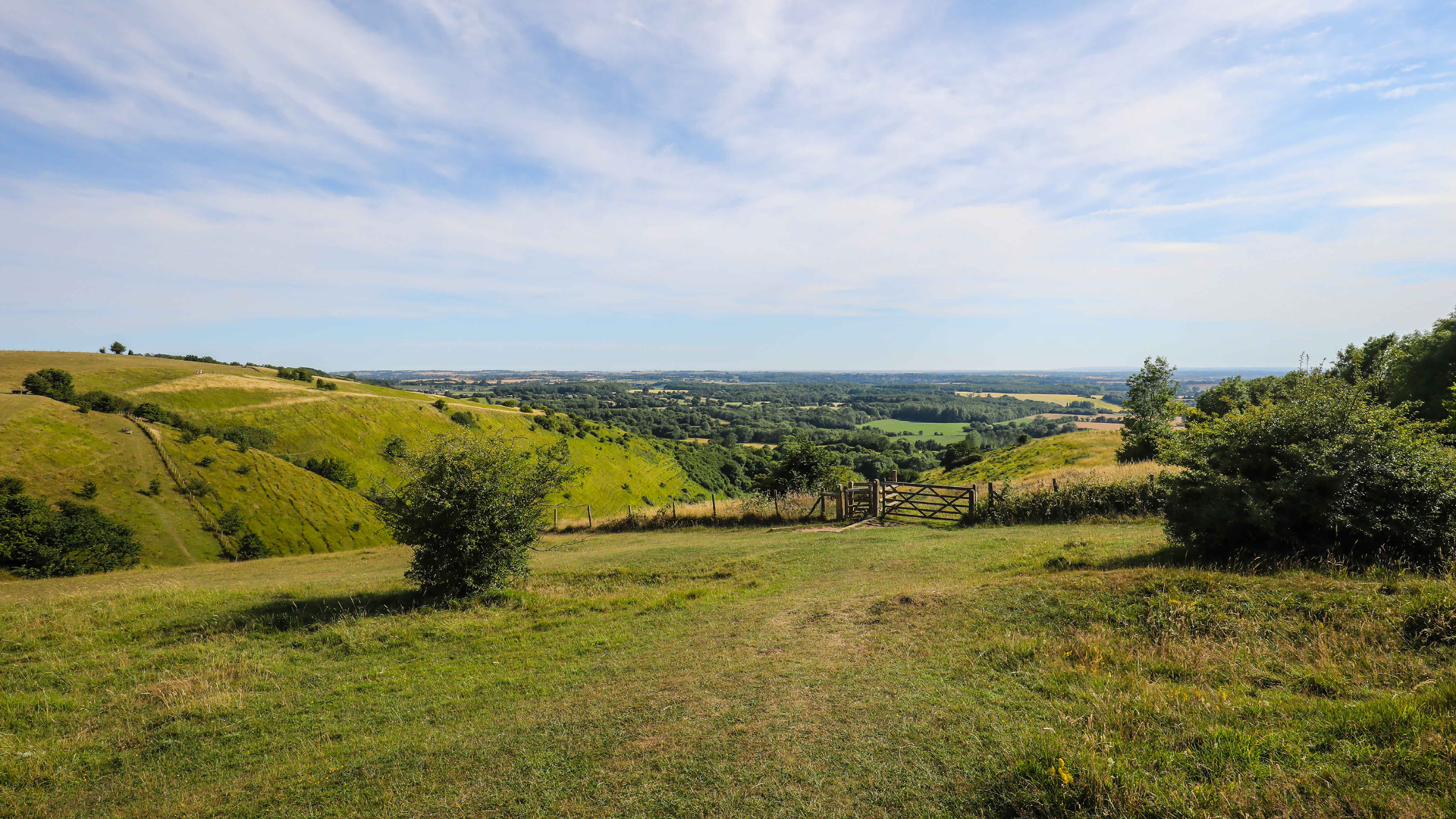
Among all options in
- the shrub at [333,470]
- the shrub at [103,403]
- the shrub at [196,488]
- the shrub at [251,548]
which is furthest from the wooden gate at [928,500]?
the shrub at [103,403]

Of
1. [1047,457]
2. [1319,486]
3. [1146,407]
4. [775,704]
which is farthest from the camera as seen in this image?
[1047,457]

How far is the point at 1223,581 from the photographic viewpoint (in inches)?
341

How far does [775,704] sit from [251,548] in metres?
63.1

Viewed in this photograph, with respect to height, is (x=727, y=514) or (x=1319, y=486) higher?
(x=1319, y=486)

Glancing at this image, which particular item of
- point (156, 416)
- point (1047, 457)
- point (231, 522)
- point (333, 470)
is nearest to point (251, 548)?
point (231, 522)

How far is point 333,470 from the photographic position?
75375 mm

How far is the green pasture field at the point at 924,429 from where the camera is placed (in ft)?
504

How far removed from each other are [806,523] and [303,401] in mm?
95977

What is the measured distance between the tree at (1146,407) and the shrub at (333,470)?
3463 inches

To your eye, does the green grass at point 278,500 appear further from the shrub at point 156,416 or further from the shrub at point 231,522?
the shrub at point 156,416

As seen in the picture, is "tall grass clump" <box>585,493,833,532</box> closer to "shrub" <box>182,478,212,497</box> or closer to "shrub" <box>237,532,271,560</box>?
"shrub" <box>237,532,271,560</box>

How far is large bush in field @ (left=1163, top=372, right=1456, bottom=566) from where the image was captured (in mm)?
9047

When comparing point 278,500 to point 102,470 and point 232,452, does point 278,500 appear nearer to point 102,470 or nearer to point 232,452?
point 232,452

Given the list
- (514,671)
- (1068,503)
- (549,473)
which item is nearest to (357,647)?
(514,671)
